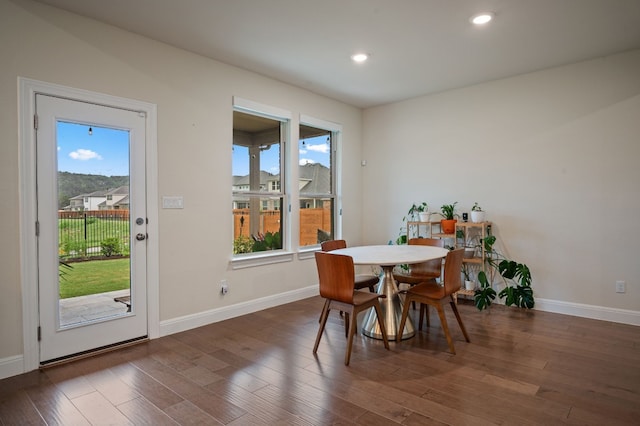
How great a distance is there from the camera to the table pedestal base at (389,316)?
3383mm

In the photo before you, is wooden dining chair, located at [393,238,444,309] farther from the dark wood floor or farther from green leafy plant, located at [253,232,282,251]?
green leafy plant, located at [253,232,282,251]

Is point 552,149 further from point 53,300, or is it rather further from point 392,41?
point 53,300

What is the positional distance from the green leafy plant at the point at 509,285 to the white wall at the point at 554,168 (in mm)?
237

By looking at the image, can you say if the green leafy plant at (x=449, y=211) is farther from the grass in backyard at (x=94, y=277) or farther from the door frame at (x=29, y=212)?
the door frame at (x=29, y=212)

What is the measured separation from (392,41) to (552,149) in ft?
7.59

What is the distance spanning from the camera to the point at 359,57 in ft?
12.7

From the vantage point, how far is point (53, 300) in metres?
2.87

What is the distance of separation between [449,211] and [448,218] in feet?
0.31

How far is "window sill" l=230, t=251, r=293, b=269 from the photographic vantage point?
13.6 ft

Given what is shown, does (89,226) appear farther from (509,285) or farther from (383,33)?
(509,285)

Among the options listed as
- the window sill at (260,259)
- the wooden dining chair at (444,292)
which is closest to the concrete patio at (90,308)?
the window sill at (260,259)

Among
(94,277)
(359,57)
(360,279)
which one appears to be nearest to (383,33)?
(359,57)

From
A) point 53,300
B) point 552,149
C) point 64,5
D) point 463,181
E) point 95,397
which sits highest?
point 64,5

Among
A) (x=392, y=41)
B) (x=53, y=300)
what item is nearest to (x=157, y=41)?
(x=392, y=41)
